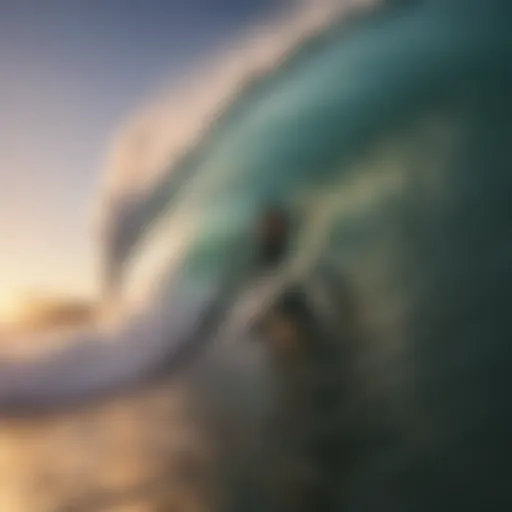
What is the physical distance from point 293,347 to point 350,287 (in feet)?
0.33

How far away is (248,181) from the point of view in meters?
1.04

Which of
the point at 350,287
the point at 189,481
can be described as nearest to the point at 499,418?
the point at 350,287

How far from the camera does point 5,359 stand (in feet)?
3.26

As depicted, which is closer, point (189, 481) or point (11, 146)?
point (189, 481)

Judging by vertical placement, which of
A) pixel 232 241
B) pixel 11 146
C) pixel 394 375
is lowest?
pixel 394 375

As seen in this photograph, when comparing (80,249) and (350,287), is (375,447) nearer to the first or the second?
(350,287)

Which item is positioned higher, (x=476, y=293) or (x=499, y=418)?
(x=476, y=293)

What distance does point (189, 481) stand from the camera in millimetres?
960

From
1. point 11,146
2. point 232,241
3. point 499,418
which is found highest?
point 11,146

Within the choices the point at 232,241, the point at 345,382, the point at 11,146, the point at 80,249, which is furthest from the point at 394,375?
the point at 11,146

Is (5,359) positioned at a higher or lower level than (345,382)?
higher

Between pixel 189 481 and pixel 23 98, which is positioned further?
pixel 23 98

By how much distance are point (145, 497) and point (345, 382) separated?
0.89 ft

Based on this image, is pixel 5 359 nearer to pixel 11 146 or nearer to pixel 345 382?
pixel 11 146
